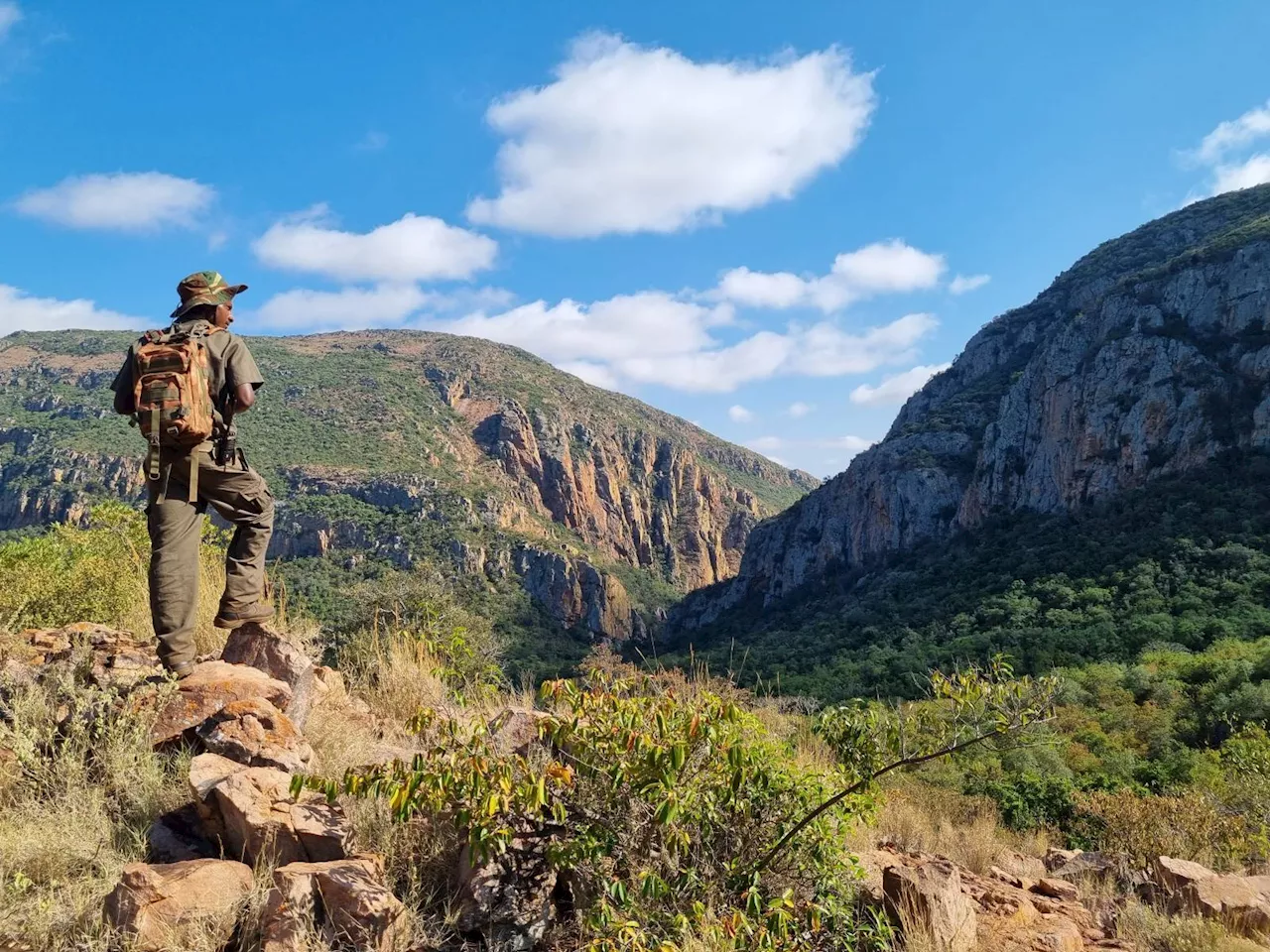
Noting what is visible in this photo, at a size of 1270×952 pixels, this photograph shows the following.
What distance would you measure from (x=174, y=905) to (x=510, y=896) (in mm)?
974

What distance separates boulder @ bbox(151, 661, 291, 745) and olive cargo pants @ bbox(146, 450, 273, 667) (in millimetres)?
178

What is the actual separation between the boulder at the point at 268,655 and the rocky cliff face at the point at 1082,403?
46.5m

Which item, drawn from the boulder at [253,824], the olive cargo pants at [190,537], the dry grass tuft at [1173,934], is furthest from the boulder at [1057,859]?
the olive cargo pants at [190,537]

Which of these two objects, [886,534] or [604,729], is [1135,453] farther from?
[604,729]

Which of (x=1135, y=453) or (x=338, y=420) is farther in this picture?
(x=338, y=420)

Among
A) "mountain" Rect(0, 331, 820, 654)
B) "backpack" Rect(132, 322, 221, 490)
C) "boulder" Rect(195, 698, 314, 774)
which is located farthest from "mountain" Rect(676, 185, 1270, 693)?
"backpack" Rect(132, 322, 221, 490)

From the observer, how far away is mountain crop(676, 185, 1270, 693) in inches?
1571

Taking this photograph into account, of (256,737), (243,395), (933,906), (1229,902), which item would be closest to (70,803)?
(256,737)

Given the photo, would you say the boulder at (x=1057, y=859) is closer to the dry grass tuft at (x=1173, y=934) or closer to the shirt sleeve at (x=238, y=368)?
the dry grass tuft at (x=1173, y=934)

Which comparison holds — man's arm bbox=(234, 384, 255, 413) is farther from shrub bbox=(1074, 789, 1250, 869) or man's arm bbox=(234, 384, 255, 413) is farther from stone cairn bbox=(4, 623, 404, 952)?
shrub bbox=(1074, 789, 1250, 869)

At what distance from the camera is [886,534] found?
59406 millimetres

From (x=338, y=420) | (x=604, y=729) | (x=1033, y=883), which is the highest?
(x=338, y=420)

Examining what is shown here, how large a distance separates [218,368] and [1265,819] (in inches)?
350

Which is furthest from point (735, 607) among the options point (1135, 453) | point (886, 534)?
point (1135, 453)
